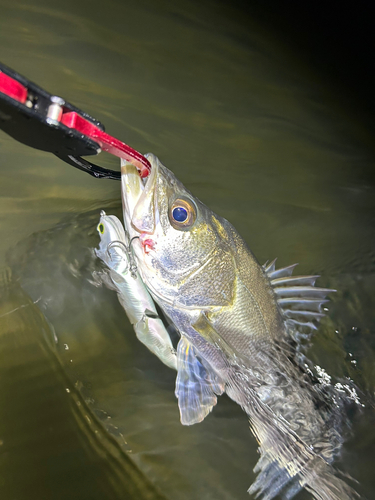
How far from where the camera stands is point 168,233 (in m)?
1.44

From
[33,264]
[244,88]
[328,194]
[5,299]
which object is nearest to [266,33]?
[244,88]

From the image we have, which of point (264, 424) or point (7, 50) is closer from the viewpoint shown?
point (264, 424)

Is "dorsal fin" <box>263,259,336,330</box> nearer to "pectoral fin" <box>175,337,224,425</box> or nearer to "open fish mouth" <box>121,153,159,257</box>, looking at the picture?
"pectoral fin" <box>175,337,224,425</box>

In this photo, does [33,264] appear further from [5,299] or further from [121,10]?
[121,10]

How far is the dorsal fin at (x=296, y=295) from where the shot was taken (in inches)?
66.7

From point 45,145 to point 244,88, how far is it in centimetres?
271

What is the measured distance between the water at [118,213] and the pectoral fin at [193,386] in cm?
16

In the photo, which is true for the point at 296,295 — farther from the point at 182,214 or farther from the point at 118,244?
the point at 118,244

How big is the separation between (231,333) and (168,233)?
1.83 feet

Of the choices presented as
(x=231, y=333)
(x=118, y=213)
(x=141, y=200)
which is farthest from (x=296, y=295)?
(x=118, y=213)

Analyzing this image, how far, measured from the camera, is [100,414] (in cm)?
156

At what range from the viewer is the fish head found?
1403 mm

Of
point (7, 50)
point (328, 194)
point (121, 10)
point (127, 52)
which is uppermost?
point (121, 10)

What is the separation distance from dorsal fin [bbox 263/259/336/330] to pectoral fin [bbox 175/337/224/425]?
1.63 ft
